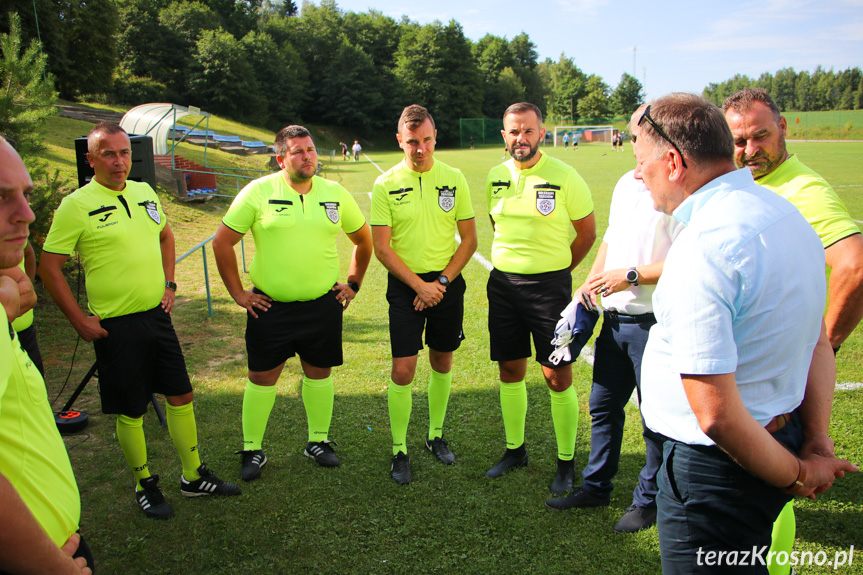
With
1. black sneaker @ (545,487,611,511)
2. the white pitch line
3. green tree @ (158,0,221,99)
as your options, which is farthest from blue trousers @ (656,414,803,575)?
green tree @ (158,0,221,99)

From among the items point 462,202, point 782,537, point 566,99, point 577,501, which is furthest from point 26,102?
point 566,99

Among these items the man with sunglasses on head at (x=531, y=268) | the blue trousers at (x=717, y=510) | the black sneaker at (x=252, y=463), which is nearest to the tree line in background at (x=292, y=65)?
the black sneaker at (x=252, y=463)

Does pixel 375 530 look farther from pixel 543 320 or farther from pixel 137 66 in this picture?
pixel 137 66

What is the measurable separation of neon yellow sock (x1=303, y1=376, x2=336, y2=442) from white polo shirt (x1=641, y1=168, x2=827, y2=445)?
2.89 metres

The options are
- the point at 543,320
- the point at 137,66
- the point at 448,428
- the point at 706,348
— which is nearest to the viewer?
the point at 706,348

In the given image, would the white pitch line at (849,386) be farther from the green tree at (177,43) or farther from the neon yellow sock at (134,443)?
the green tree at (177,43)

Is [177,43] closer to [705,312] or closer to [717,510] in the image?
[705,312]

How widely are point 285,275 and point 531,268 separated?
1.69 meters

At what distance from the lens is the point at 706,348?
4.86ft

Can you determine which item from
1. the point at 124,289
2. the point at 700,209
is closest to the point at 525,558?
the point at 700,209

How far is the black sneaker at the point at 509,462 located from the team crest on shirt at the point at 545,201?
1668 millimetres

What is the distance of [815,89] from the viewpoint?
88.6 meters

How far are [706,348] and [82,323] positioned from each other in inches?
132

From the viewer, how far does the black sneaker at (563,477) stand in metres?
3.52
